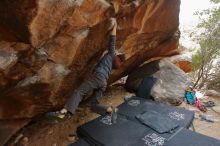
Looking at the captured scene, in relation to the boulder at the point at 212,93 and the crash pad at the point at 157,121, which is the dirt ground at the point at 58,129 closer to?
the crash pad at the point at 157,121

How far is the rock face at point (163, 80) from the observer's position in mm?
7066

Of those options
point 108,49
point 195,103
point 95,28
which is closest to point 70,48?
point 95,28

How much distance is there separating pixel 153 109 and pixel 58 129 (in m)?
2.31

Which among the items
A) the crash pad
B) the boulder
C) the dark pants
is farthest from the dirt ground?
the boulder

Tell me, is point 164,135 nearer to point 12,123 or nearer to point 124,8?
Result: point 124,8

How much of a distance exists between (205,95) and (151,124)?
11.3ft

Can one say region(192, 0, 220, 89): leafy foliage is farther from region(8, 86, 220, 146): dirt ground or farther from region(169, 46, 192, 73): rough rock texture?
region(8, 86, 220, 146): dirt ground

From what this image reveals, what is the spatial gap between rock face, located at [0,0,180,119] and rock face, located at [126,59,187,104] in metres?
1.42

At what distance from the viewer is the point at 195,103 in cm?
727

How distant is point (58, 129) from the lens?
570 centimetres

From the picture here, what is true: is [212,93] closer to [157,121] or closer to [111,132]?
[157,121]

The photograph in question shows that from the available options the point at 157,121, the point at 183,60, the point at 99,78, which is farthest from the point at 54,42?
the point at 183,60

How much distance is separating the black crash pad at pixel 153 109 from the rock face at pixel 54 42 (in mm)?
1310

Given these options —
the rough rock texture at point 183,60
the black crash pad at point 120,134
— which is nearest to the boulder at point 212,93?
the rough rock texture at point 183,60
